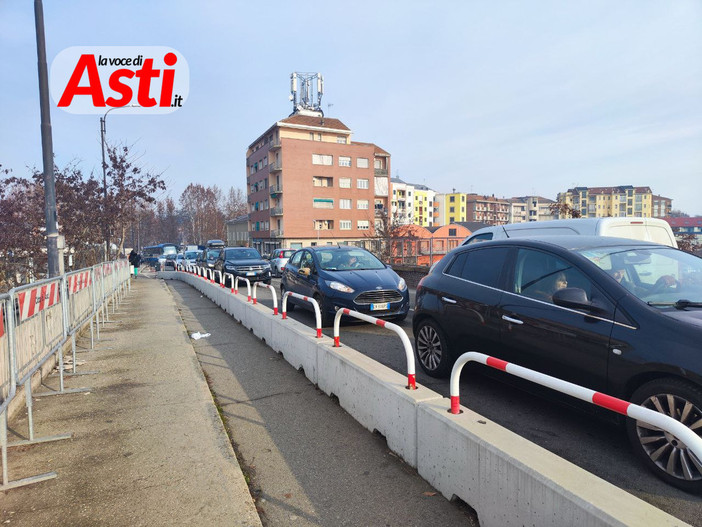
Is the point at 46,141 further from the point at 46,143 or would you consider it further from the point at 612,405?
the point at 612,405

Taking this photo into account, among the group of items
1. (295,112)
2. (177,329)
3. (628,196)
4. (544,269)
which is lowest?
(177,329)

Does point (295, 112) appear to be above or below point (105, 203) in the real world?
above

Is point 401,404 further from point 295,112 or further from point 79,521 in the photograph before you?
point 295,112

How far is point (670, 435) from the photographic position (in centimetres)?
306

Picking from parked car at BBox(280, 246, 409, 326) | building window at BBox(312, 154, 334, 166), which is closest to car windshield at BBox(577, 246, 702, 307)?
parked car at BBox(280, 246, 409, 326)

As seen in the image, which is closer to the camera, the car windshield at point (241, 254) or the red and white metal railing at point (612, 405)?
the red and white metal railing at point (612, 405)

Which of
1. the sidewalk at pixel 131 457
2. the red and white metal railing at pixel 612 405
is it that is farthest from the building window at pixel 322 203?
the red and white metal railing at pixel 612 405

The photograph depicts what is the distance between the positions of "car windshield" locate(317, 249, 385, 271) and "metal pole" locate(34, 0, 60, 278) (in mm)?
4843

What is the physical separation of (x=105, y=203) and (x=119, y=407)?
16.6m

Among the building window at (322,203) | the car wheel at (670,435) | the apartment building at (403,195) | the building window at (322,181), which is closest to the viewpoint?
the car wheel at (670,435)

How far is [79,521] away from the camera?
2.86 m

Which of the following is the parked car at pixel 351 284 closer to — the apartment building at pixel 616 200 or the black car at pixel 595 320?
the black car at pixel 595 320

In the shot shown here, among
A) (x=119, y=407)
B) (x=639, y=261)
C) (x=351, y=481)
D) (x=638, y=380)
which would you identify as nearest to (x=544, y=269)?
(x=639, y=261)

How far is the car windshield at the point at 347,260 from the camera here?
31.7 ft
